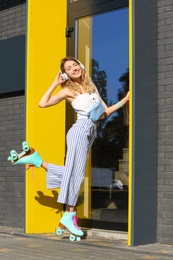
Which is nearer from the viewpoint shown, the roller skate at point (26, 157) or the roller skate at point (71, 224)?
the roller skate at point (71, 224)

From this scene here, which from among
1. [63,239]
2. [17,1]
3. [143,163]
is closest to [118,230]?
[63,239]

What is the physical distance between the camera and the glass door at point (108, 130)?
6.60 m

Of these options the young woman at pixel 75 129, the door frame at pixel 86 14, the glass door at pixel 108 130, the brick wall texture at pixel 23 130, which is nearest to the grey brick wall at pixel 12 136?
the brick wall texture at pixel 23 130

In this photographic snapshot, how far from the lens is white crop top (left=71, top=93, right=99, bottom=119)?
6109mm

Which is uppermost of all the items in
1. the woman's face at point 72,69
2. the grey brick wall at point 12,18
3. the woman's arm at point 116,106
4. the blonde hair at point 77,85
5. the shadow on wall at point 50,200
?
the grey brick wall at point 12,18

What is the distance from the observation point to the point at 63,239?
636 cm

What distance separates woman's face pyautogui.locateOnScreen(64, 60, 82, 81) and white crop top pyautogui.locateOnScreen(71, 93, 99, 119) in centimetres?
24

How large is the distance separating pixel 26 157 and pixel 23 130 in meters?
1.29

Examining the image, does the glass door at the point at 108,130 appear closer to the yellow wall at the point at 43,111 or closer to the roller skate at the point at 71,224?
the yellow wall at the point at 43,111

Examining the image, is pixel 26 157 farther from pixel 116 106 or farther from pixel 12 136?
pixel 12 136

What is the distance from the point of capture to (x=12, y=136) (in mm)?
7797

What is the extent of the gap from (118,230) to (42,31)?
256 centimetres

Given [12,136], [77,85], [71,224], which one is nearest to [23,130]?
[12,136]

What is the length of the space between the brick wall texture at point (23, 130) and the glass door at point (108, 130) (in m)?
0.61
